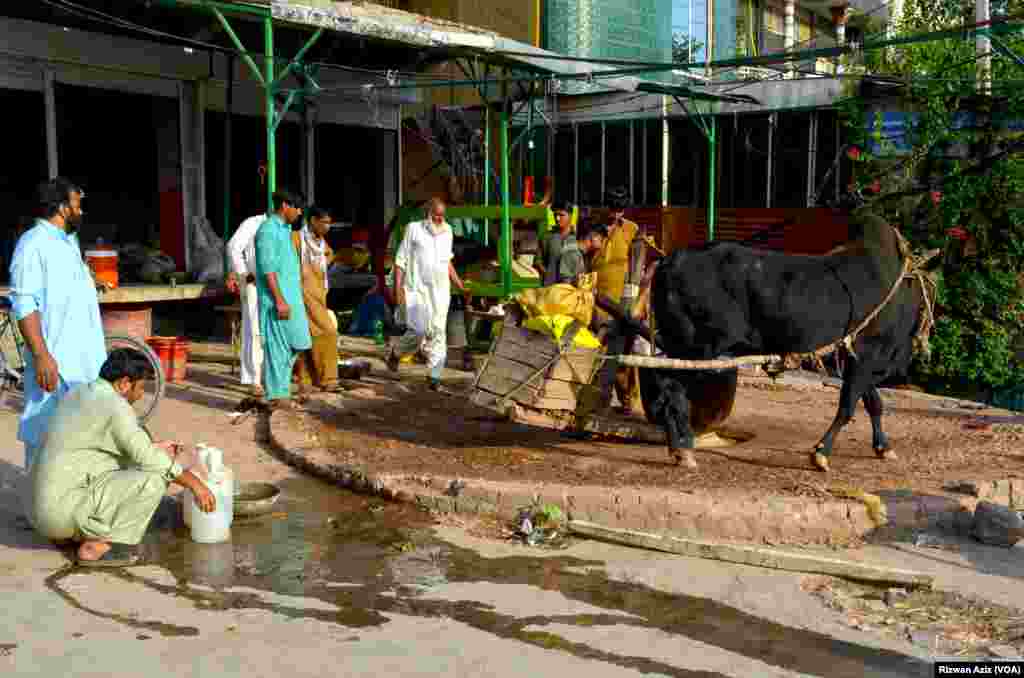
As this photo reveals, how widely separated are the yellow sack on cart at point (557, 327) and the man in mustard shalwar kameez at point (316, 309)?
275cm

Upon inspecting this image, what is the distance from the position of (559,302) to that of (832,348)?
1.85 meters

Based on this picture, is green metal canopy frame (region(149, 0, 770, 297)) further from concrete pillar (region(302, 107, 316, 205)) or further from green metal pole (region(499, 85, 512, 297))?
concrete pillar (region(302, 107, 316, 205))

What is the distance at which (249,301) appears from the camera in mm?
9836

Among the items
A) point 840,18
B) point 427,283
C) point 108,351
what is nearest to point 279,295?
point 108,351

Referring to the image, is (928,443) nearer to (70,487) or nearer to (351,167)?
(70,487)

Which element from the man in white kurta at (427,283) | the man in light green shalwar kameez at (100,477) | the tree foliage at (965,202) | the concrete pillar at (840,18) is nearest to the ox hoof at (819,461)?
the man in light green shalwar kameez at (100,477)

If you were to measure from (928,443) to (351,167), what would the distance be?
11.9 metres

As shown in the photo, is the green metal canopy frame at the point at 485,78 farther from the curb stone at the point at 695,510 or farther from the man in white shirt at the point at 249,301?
the curb stone at the point at 695,510

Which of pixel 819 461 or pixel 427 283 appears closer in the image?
pixel 819 461

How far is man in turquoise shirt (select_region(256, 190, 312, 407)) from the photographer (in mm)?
8586

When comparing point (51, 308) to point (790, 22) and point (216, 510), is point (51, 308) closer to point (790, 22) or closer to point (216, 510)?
point (216, 510)

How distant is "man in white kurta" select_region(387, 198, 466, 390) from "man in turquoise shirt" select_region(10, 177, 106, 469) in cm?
442

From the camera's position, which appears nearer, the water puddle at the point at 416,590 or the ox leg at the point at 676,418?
the water puddle at the point at 416,590

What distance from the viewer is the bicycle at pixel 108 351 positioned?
8.48 meters
